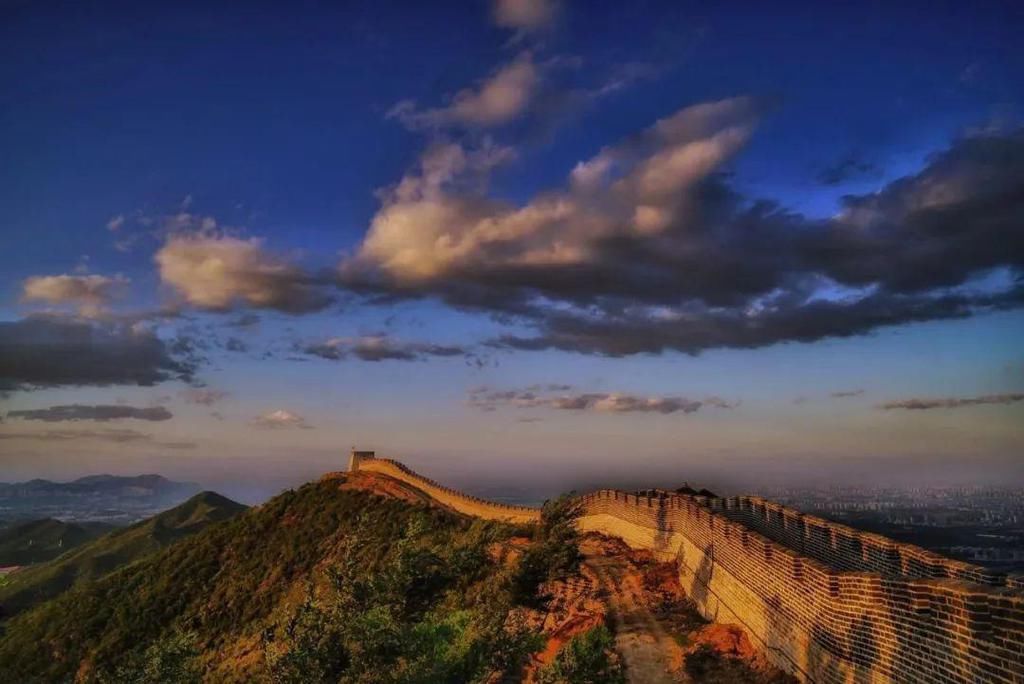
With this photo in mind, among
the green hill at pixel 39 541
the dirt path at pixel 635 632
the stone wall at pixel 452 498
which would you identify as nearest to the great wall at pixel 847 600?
the dirt path at pixel 635 632

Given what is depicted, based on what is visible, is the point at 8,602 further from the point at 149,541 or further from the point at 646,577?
the point at 646,577

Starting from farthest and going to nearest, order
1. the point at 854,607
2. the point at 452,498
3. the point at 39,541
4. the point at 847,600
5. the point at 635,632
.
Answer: the point at 39,541 < the point at 452,498 < the point at 635,632 < the point at 847,600 < the point at 854,607

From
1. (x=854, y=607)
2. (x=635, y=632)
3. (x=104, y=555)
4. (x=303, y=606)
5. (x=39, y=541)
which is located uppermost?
(x=854, y=607)

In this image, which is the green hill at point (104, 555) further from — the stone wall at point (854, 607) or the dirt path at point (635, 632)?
the stone wall at point (854, 607)

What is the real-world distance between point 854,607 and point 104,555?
422ft

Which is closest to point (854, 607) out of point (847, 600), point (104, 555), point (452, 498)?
point (847, 600)

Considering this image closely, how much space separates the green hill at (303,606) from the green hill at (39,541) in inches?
4914

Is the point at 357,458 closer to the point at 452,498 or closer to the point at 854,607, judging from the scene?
the point at 452,498

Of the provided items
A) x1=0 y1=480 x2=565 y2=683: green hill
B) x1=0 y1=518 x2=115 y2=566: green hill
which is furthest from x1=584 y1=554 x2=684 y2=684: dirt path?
x1=0 y1=518 x2=115 y2=566: green hill

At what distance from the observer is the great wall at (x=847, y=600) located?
7.93 meters

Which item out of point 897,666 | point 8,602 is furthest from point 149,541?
point 897,666

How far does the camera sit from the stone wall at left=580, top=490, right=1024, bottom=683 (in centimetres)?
787

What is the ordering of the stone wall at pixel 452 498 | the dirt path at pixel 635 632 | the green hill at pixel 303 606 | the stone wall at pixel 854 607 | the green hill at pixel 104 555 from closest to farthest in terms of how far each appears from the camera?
the stone wall at pixel 854 607
the green hill at pixel 303 606
the dirt path at pixel 635 632
the stone wall at pixel 452 498
the green hill at pixel 104 555

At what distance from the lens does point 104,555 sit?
114 metres
